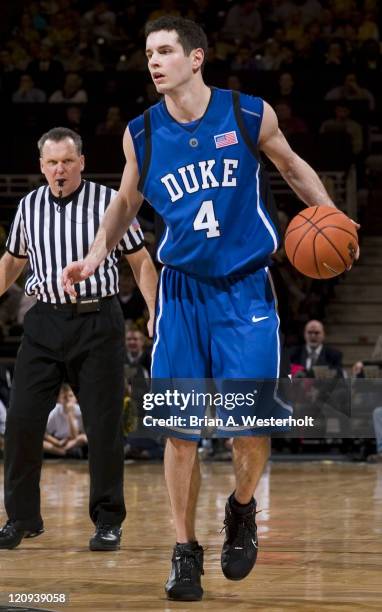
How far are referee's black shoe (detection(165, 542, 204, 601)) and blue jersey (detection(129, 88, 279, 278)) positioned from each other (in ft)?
3.19

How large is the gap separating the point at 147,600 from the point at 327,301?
994cm

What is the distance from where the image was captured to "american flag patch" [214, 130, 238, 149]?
4.36 metres

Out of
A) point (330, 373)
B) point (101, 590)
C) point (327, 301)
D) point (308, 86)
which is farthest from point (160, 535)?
point (308, 86)

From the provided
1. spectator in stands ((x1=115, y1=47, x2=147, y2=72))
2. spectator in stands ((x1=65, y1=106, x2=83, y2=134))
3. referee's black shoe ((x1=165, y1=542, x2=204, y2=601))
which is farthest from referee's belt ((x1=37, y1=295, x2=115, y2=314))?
spectator in stands ((x1=115, y1=47, x2=147, y2=72))

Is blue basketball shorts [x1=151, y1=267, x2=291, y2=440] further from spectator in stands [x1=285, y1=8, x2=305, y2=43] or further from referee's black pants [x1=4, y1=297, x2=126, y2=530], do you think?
spectator in stands [x1=285, y1=8, x2=305, y2=43]

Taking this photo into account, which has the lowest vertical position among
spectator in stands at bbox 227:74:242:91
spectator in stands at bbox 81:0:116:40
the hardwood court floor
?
the hardwood court floor

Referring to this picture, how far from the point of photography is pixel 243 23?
53.8ft

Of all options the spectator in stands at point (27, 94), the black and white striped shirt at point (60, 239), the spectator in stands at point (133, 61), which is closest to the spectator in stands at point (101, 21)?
the spectator in stands at point (133, 61)

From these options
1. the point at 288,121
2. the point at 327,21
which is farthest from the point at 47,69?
the point at 327,21

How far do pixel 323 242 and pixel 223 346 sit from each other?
1.67ft

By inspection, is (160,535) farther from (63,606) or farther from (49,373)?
(63,606)

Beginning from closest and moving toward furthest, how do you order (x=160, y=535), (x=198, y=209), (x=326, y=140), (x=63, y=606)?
(x=63, y=606)
(x=198, y=209)
(x=160, y=535)
(x=326, y=140)

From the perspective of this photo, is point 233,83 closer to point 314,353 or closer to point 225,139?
point 314,353

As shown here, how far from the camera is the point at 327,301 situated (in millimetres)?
14000
